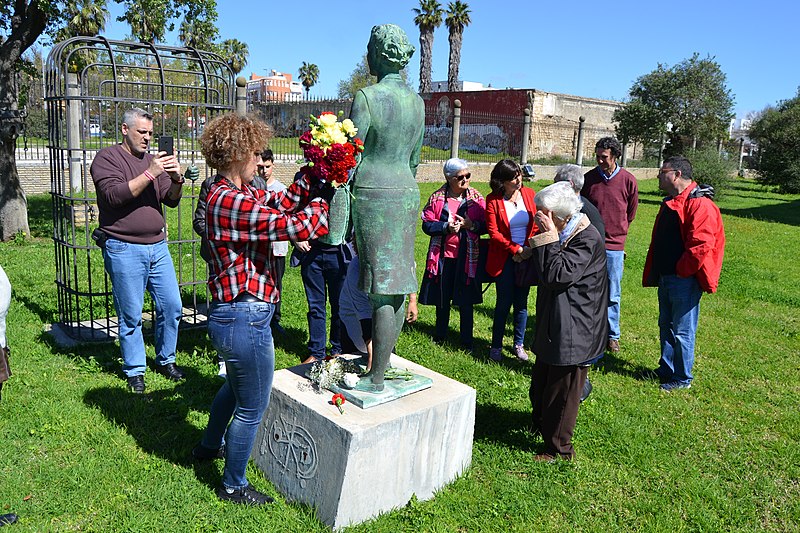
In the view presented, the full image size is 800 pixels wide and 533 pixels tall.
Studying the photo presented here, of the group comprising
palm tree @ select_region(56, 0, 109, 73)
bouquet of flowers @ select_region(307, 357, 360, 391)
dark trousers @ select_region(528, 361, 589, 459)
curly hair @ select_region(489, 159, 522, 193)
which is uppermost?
palm tree @ select_region(56, 0, 109, 73)

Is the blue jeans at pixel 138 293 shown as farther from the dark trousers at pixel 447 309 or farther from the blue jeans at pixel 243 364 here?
the dark trousers at pixel 447 309

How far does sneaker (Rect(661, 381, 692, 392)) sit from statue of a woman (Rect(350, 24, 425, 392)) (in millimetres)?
2954

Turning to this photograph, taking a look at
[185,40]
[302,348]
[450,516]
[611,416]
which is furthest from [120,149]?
[185,40]

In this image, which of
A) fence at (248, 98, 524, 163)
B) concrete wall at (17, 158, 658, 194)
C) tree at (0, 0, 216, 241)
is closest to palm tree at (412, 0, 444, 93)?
fence at (248, 98, 524, 163)

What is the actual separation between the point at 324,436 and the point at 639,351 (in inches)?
157

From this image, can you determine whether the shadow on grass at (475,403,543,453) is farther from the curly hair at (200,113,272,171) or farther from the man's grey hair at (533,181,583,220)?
the curly hair at (200,113,272,171)

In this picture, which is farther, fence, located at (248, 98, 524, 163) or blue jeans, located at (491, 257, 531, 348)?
fence, located at (248, 98, 524, 163)

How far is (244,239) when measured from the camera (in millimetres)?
2789

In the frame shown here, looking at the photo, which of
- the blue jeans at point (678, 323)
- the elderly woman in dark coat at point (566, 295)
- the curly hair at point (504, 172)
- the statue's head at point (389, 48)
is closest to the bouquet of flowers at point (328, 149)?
the statue's head at point (389, 48)

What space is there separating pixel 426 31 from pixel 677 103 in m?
19.6

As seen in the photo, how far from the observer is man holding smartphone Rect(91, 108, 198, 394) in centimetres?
441

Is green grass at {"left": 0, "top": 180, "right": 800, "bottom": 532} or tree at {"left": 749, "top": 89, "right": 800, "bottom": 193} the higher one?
tree at {"left": 749, "top": 89, "right": 800, "bottom": 193}

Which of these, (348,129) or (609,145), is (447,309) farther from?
(348,129)

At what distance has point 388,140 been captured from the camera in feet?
10.5
